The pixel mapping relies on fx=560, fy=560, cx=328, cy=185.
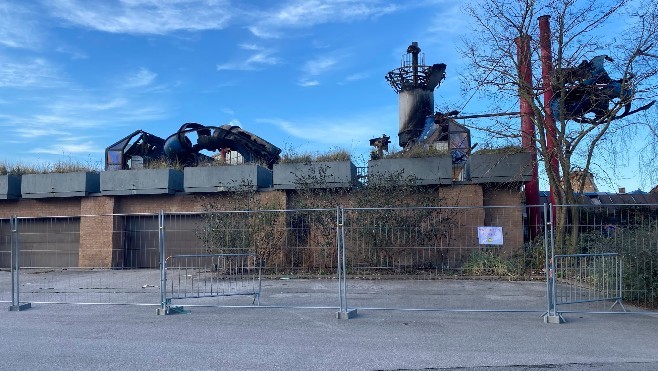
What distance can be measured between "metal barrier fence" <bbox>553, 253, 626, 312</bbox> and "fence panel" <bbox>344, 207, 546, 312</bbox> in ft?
2.11

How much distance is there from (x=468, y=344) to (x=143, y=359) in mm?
4358

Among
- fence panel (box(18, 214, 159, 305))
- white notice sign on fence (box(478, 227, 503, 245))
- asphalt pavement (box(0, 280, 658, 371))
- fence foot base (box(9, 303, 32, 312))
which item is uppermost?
white notice sign on fence (box(478, 227, 503, 245))

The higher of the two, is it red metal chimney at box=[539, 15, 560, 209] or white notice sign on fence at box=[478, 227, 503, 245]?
red metal chimney at box=[539, 15, 560, 209]

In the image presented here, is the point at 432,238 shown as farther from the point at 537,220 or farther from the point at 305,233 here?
the point at 537,220

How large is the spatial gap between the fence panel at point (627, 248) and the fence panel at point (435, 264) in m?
0.92

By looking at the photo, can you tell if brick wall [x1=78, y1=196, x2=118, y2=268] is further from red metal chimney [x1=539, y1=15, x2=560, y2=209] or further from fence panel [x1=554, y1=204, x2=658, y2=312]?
red metal chimney [x1=539, y1=15, x2=560, y2=209]

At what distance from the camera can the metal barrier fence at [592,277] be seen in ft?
32.6

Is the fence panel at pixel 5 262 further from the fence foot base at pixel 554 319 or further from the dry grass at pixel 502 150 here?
the dry grass at pixel 502 150

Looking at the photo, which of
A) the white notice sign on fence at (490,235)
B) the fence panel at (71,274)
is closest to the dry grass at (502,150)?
the white notice sign on fence at (490,235)

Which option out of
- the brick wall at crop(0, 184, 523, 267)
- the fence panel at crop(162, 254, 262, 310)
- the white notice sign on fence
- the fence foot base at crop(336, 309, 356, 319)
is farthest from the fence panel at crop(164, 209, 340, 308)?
the white notice sign on fence

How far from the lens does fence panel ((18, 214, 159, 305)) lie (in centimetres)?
1195

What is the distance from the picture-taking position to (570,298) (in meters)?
10.6

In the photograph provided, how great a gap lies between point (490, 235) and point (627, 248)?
96.9 inches

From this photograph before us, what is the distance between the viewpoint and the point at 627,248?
1026 centimetres
